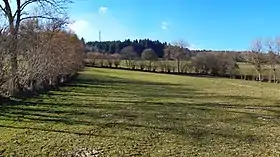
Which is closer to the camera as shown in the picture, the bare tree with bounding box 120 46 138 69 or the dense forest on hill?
the bare tree with bounding box 120 46 138 69

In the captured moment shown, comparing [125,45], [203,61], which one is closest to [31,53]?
[203,61]

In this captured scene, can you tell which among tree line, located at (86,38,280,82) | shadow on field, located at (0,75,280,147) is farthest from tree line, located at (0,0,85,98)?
tree line, located at (86,38,280,82)

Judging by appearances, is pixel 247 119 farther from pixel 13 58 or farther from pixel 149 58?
pixel 149 58

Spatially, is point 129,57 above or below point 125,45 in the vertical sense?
below

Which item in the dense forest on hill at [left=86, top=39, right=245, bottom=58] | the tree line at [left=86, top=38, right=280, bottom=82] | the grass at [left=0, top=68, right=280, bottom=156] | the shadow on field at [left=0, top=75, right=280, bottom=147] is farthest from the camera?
the dense forest on hill at [left=86, top=39, right=245, bottom=58]

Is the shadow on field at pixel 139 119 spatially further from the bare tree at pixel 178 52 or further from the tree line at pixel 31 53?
the bare tree at pixel 178 52

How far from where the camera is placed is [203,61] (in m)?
82.4

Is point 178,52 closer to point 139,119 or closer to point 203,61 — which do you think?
point 203,61

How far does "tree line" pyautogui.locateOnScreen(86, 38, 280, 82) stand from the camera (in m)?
71.9

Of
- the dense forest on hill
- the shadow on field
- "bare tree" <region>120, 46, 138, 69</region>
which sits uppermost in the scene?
the dense forest on hill

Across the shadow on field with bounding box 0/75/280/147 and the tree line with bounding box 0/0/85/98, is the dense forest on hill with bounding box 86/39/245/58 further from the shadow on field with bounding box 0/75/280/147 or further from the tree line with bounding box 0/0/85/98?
the shadow on field with bounding box 0/75/280/147

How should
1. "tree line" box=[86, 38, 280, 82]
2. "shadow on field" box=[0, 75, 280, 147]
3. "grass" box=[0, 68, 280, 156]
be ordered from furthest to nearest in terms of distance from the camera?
"tree line" box=[86, 38, 280, 82] → "shadow on field" box=[0, 75, 280, 147] → "grass" box=[0, 68, 280, 156]

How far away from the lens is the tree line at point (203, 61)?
71938 mm

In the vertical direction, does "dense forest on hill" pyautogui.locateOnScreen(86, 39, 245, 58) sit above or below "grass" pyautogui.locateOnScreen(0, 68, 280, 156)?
above
